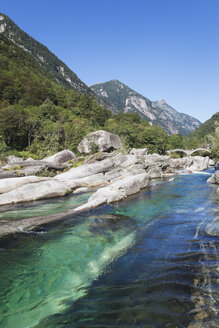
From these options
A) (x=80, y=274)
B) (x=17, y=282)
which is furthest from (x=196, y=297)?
(x=17, y=282)

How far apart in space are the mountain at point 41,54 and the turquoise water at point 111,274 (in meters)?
148

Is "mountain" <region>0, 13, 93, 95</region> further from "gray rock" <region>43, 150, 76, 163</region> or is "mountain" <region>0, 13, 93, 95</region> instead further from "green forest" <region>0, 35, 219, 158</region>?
"gray rock" <region>43, 150, 76, 163</region>

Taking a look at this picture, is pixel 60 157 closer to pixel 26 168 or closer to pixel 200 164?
pixel 26 168

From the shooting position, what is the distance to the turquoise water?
428 centimetres

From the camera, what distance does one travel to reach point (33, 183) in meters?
17.8

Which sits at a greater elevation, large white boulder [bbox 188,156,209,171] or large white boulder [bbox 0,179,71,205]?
large white boulder [bbox 188,156,209,171]

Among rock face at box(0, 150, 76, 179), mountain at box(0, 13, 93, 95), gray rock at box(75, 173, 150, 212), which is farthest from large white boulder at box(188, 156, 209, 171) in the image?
mountain at box(0, 13, 93, 95)

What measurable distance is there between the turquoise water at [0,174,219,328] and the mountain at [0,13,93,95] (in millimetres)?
147912

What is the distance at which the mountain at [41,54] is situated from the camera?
15225cm

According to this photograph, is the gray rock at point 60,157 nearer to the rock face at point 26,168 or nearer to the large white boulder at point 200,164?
the rock face at point 26,168

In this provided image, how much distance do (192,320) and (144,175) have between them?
58.4ft

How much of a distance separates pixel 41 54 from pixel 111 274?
19588 centimetres

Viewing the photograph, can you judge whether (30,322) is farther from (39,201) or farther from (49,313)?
(39,201)

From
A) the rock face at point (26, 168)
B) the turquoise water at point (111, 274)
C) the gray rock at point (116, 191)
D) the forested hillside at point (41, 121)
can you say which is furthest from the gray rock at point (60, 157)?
the turquoise water at point (111, 274)
